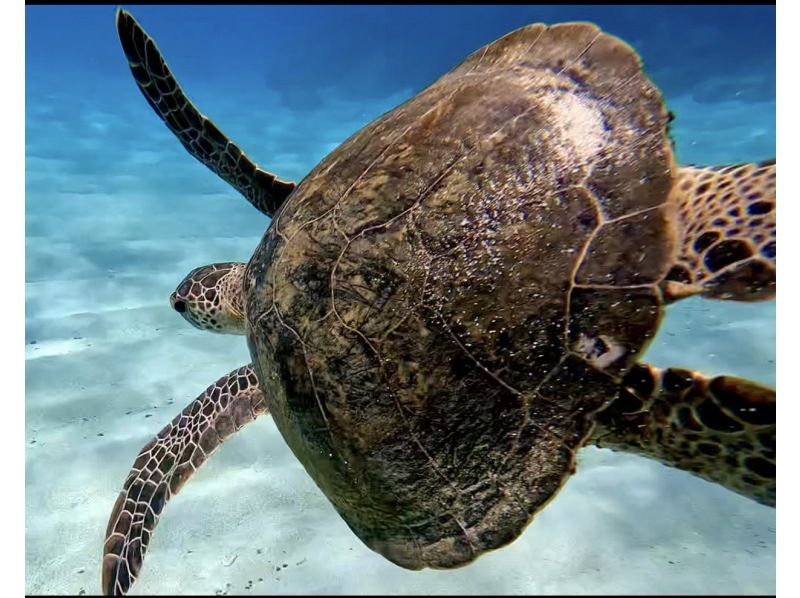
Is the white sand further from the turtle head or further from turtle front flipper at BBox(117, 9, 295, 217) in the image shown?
turtle front flipper at BBox(117, 9, 295, 217)

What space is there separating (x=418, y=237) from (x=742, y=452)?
96cm

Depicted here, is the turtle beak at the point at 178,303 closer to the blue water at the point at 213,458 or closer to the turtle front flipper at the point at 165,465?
the turtle front flipper at the point at 165,465

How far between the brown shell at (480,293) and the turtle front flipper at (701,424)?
0.27 ft

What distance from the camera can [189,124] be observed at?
282cm

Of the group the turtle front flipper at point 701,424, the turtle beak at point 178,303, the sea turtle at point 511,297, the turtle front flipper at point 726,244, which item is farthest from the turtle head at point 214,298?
the turtle front flipper at point 726,244

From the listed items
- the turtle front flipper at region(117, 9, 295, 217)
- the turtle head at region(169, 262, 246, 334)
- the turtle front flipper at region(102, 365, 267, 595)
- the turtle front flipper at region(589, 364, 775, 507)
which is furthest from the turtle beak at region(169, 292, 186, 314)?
the turtle front flipper at region(589, 364, 775, 507)

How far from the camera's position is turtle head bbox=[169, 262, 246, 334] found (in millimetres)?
2797

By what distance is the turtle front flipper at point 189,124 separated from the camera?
265 cm

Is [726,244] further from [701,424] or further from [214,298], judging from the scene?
[214,298]

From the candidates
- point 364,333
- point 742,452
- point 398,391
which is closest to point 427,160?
point 364,333

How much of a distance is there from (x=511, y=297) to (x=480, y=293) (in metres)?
0.08

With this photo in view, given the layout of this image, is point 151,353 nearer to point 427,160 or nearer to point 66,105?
point 427,160

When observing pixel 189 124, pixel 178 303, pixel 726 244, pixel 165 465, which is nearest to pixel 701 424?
pixel 726 244

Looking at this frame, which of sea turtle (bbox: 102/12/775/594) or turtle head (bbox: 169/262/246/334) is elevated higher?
turtle head (bbox: 169/262/246/334)
